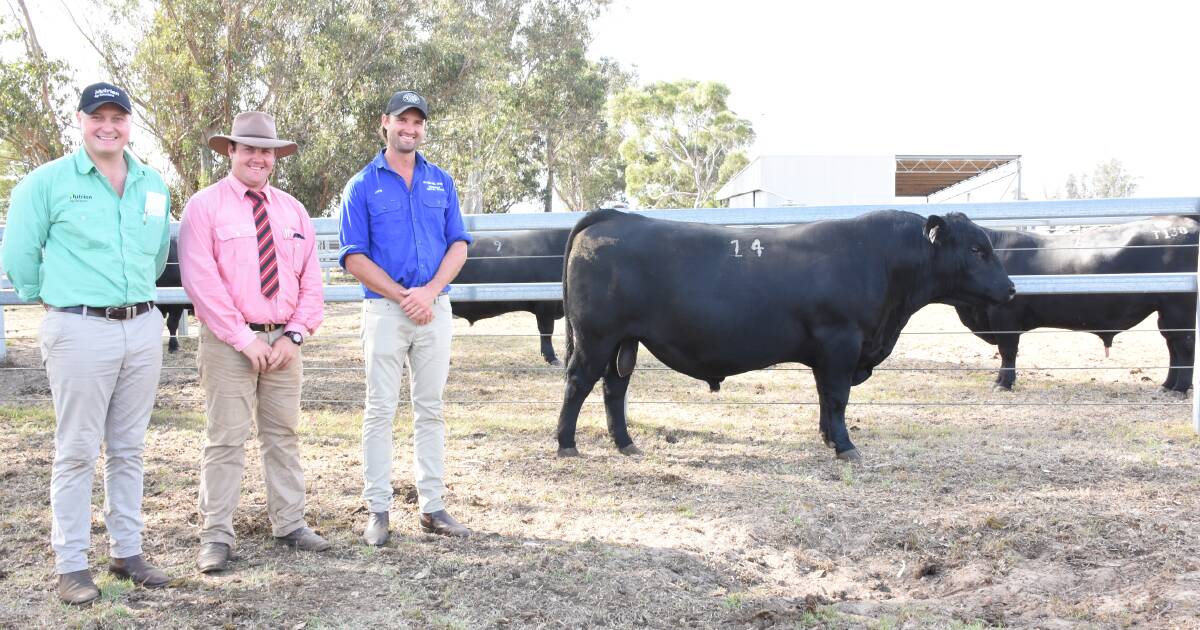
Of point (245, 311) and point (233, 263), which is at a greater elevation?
point (233, 263)

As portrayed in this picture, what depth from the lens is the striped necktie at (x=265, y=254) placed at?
3.89m

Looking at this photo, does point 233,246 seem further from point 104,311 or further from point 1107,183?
point 1107,183

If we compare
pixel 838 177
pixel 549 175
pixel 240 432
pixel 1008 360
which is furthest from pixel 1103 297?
pixel 838 177

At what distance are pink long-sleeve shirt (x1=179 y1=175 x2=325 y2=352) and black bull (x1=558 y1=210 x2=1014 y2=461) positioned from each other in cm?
216

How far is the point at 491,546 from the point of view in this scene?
4.13 metres

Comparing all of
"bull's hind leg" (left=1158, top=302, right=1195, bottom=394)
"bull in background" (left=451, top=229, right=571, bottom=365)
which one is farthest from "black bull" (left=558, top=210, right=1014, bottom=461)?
"bull in background" (left=451, top=229, right=571, bottom=365)

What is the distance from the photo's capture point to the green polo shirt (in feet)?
11.2

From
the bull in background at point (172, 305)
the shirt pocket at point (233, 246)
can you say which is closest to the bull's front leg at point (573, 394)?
the shirt pocket at point (233, 246)

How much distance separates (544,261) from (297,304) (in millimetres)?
6315

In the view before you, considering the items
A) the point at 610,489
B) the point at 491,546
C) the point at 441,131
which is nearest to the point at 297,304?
the point at 491,546

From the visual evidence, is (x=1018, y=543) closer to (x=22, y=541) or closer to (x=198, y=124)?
(x=22, y=541)

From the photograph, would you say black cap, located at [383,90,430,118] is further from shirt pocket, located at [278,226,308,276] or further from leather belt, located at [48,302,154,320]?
leather belt, located at [48,302,154,320]

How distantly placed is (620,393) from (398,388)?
82.6 inches

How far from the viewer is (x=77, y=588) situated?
3463mm
